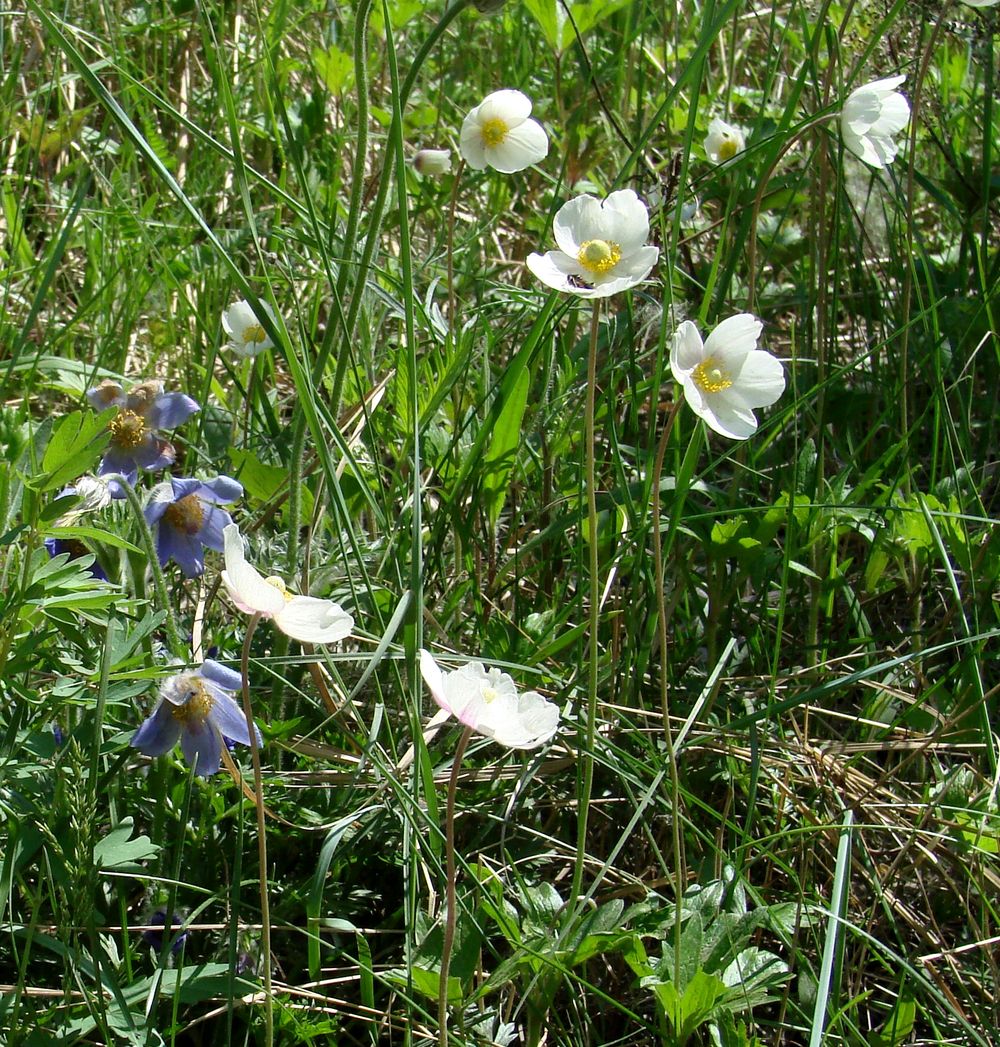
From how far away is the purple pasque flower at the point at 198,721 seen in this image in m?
1.37

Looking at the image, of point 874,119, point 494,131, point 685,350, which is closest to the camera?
point 685,350

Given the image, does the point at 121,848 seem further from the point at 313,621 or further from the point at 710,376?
the point at 710,376

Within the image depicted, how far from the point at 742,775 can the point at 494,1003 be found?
0.49 m

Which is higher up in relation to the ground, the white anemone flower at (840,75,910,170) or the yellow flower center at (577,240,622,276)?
the white anemone flower at (840,75,910,170)

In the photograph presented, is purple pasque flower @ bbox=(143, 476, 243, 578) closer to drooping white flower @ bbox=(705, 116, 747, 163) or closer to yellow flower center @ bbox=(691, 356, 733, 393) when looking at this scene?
yellow flower center @ bbox=(691, 356, 733, 393)

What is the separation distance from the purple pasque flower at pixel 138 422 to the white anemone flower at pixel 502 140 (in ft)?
2.23

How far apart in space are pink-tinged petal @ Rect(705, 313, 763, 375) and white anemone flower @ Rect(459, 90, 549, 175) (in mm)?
799

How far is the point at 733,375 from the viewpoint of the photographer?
1.30 meters

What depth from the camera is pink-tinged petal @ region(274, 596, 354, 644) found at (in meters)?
1.09

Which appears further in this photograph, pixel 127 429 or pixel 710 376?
pixel 127 429

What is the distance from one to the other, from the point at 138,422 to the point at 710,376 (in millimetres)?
815

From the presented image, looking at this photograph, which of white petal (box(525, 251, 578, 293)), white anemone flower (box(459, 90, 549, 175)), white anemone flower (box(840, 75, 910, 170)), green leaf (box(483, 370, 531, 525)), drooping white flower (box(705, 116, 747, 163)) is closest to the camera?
white petal (box(525, 251, 578, 293))

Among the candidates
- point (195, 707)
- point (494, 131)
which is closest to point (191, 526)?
point (195, 707)

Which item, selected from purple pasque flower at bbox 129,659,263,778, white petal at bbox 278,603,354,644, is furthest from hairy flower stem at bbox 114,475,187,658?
white petal at bbox 278,603,354,644
